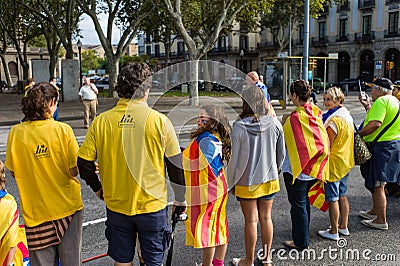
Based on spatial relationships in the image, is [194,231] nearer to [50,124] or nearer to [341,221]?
[50,124]

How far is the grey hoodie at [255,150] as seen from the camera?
3.70m

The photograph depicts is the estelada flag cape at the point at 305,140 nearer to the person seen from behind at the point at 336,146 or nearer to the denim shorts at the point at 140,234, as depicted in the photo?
the person seen from behind at the point at 336,146

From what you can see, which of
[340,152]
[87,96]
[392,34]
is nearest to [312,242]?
[340,152]

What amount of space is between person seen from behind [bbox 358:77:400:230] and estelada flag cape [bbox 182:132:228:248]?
2203 millimetres

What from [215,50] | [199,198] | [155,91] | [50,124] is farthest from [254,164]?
[215,50]

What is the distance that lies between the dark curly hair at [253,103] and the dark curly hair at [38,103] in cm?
165

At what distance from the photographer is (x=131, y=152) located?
110 inches

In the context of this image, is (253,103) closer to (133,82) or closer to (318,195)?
(133,82)

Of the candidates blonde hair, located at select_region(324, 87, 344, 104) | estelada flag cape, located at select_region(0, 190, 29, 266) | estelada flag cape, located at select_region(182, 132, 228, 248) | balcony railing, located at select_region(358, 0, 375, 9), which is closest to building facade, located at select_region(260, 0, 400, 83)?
balcony railing, located at select_region(358, 0, 375, 9)

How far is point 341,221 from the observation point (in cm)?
480

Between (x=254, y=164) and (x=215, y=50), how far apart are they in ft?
225

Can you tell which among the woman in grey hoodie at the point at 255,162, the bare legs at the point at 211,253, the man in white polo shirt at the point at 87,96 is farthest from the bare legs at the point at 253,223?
the man in white polo shirt at the point at 87,96

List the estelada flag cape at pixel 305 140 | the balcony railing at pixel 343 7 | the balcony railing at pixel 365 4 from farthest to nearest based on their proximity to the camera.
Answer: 1. the balcony railing at pixel 343 7
2. the balcony railing at pixel 365 4
3. the estelada flag cape at pixel 305 140

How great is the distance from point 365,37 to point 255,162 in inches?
2020
